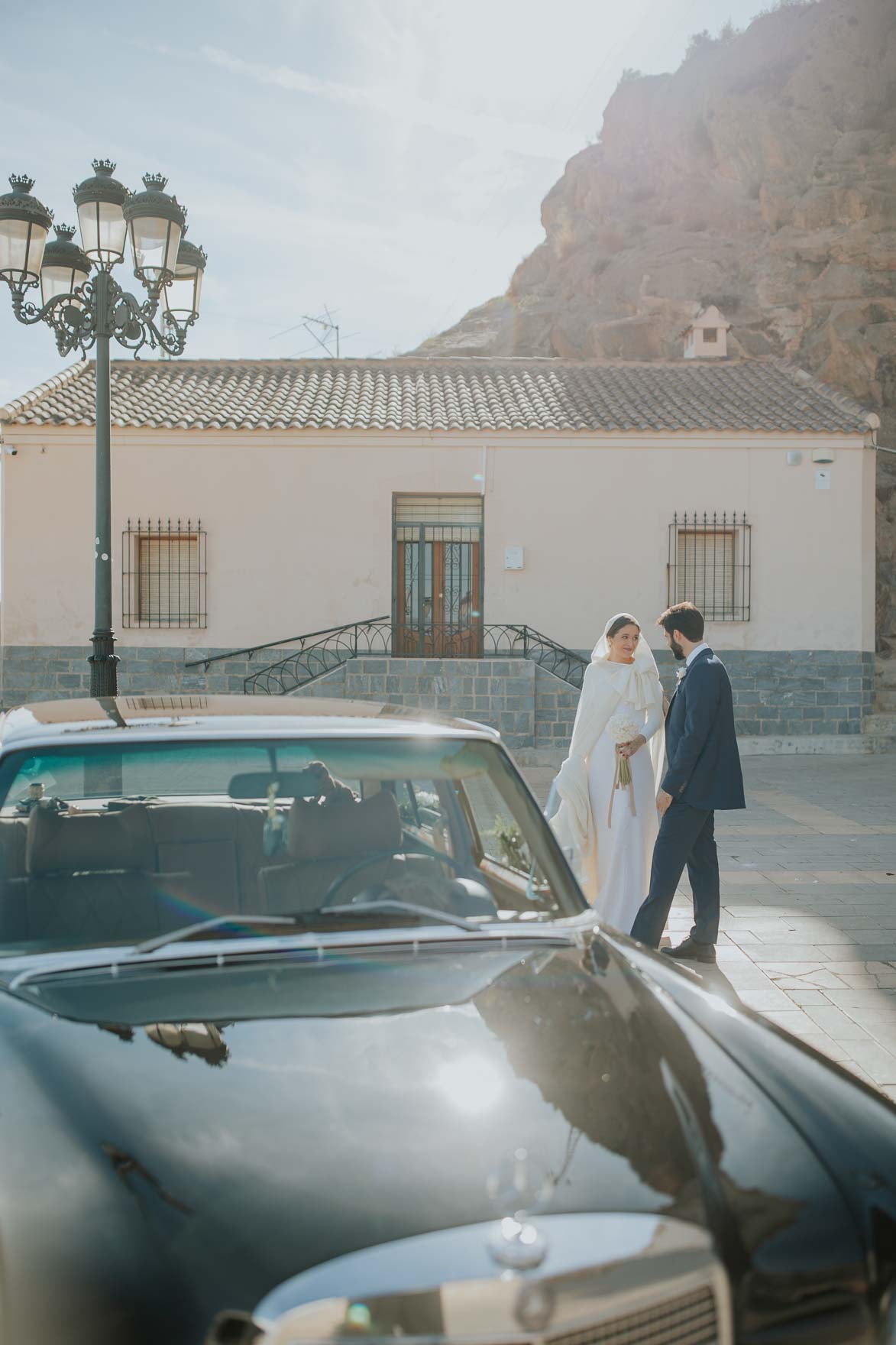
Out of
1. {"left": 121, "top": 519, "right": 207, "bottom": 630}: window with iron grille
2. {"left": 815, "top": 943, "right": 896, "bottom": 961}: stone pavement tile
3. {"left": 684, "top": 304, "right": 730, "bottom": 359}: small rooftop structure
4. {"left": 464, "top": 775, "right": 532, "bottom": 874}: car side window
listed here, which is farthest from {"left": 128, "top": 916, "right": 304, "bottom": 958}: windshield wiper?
{"left": 684, "top": 304, "right": 730, "bottom": 359}: small rooftop structure

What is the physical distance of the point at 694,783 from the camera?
5.18m

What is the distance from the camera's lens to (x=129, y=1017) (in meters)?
2.04

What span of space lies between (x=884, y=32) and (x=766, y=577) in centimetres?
2884

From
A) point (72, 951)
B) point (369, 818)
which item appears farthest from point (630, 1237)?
point (369, 818)

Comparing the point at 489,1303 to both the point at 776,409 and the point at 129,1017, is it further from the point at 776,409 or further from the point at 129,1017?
the point at 776,409

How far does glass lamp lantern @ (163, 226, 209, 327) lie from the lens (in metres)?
8.52

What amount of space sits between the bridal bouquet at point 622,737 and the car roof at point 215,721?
8.02 ft

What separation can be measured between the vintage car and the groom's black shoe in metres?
2.72

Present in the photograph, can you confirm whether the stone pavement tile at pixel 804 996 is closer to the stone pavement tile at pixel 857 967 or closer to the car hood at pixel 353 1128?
the stone pavement tile at pixel 857 967

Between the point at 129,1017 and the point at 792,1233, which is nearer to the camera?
the point at 792,1233

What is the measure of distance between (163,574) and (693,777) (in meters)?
13.7

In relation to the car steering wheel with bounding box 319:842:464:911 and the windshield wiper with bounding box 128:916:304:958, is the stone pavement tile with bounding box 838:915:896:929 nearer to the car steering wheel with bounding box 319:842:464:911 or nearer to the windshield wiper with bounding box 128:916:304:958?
the car steering wheel with bounding box 319:842:464:911

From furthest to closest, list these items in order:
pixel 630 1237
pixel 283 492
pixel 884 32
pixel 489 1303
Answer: pixel 884 32 → pixel 283 492 → pixel 630 1237 → pixel 489 1303

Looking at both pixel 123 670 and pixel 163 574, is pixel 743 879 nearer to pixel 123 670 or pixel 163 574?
pixel 123 670
